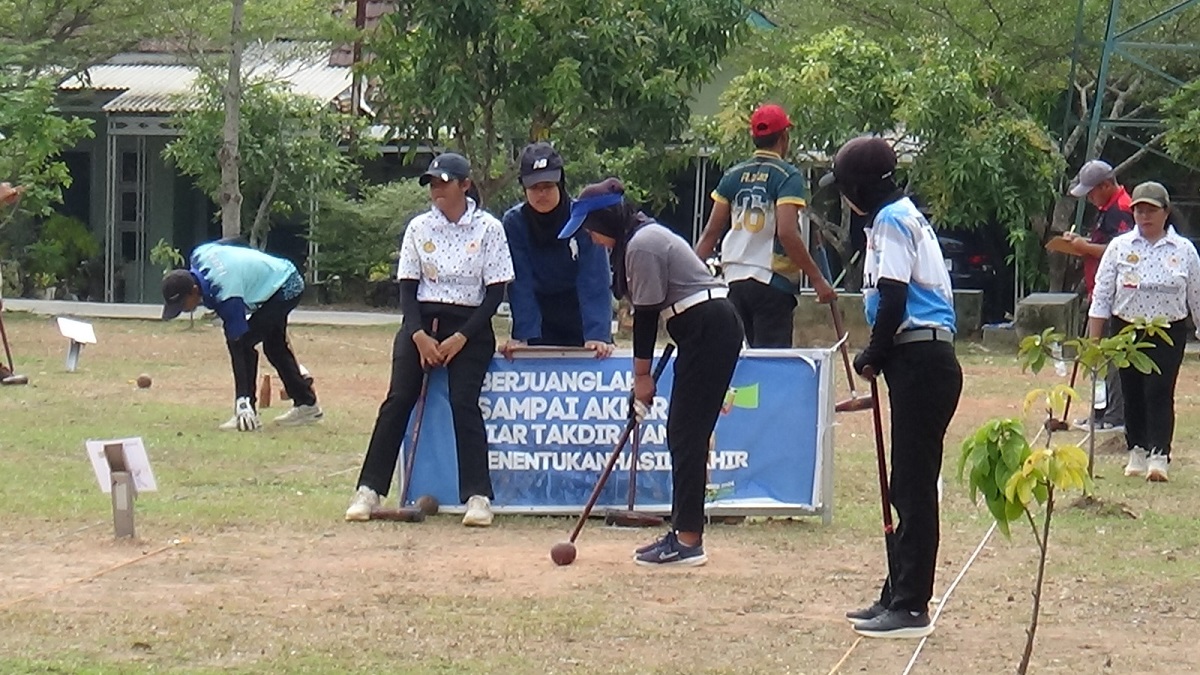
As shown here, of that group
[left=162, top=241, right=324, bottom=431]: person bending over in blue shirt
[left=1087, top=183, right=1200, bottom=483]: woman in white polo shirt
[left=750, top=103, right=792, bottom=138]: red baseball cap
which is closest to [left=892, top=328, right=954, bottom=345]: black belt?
[left=750, top=103, right=792, bottom=138]: red baseball cap

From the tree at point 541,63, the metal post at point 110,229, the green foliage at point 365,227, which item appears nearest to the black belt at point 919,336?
the tree at point 541,63

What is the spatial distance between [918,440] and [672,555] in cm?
179

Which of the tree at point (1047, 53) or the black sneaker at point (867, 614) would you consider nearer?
the black sneaker at point (867, 614)

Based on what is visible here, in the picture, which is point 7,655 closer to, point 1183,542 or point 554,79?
point 1183,542

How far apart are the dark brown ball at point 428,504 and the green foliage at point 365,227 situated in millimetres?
18764

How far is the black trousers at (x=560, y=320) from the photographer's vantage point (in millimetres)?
9742

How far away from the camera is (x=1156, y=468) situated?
441 inches

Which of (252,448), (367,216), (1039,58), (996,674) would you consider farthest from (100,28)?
(996,674)

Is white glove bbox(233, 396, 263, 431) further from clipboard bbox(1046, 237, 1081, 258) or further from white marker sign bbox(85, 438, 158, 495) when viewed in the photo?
clipboard bbox(1046, 237, 1081, 258)

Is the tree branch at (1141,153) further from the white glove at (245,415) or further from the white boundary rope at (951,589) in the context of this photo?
the white boundary rope at (951,589)

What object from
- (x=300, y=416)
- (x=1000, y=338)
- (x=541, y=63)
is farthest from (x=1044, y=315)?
(x=300, y=416)

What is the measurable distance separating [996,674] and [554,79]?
1434 centimetres

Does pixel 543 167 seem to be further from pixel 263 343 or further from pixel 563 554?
pixel 263 343

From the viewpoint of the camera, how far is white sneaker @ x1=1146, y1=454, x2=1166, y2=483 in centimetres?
1118
